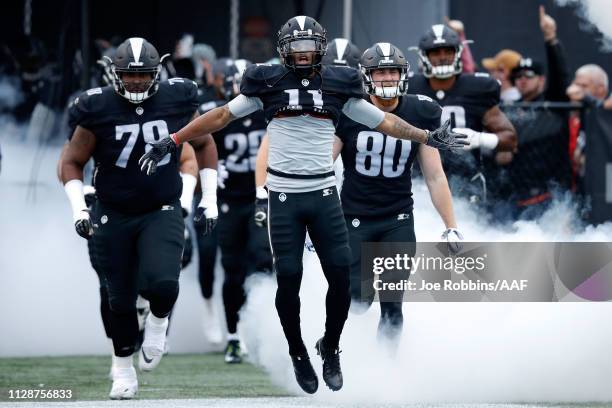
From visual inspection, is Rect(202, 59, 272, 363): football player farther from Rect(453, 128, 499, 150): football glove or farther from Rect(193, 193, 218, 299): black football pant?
Rect(453, 128, 499, 150): football glove

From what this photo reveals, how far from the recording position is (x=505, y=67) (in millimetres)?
10742

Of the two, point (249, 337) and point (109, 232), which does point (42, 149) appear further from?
point (109, 232)

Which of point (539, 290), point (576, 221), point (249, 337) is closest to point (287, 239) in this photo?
point (539, 290)

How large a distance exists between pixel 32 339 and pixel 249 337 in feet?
6.30

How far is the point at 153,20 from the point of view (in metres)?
11.0

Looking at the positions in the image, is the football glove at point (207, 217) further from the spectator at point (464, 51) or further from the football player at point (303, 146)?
the spectator at point (464, 51)

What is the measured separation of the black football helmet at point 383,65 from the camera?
793 cm

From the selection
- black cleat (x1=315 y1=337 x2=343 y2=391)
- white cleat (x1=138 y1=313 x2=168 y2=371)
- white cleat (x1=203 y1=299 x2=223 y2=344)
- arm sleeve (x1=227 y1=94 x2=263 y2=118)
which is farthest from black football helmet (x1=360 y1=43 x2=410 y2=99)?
white cleat (x1=203 y1=299 x2=223 y2=344)

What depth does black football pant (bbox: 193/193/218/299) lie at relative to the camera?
35.2 feet

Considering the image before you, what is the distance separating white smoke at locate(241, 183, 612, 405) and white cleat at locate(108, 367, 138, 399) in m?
0.87

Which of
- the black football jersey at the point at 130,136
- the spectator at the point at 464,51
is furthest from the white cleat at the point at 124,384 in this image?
the spectator at the point at 464,51

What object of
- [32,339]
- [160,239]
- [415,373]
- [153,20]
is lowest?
[32,339]

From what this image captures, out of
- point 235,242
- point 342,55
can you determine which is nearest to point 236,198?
point 235,242

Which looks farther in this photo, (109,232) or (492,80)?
(492,80)
